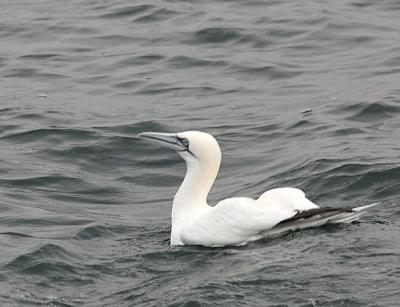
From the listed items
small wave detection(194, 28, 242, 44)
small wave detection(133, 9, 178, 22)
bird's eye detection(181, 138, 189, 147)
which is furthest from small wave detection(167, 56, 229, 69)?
bird's eye detection(181, 138, 189, 147)

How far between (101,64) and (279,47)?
9.19ft

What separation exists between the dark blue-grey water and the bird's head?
903 mm

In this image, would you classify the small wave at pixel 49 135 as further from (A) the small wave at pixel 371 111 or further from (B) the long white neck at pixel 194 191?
(B) the long white neck at pixel 194 191

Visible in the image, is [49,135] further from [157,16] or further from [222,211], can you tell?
[157,16]

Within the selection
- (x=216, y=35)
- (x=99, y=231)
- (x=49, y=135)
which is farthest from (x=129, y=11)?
(x=99, y=231)

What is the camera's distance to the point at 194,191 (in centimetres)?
1227

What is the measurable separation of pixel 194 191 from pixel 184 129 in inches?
169

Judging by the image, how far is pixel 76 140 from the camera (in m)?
16.4

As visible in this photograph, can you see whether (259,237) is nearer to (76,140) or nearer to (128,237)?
(128,237)

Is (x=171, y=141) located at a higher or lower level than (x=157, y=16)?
higher

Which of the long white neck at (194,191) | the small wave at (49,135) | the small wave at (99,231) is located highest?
the long white neck at (194,191)

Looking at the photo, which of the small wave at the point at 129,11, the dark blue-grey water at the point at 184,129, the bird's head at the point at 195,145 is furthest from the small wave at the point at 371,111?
the small wave at the point at 129,11

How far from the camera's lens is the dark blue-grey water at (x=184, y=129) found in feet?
34.8

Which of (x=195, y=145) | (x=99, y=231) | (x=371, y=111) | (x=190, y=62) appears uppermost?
(x=195, y=145)
